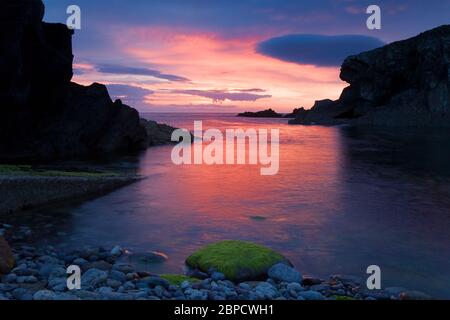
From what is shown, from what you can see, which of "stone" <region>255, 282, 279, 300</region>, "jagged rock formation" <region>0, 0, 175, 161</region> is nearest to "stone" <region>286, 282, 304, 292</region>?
"stone" <region>255, 282, 279, 300</region>

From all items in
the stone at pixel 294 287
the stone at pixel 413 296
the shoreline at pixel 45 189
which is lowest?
the stone at pixel 413 296

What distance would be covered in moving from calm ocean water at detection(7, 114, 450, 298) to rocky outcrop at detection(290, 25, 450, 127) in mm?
97490

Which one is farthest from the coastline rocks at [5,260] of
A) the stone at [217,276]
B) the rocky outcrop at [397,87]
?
the rocky outcrop at [397,87]

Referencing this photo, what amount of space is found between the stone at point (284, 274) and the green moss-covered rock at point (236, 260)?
374 millimetres

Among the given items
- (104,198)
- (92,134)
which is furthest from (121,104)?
(104,198)

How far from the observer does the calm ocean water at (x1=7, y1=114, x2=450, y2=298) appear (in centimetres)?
1588

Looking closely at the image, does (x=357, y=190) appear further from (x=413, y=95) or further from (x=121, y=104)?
(x=413, y=95)

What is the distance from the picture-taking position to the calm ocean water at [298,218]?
→ 1588 centimetres

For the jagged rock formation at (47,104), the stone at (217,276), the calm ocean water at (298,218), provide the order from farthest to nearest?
the jagged rock formation at (47,104) < the calm ocean water at (298,218) < the stone at (217,276)

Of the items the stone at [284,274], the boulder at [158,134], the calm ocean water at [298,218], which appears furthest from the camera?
the boulder at [158,134]

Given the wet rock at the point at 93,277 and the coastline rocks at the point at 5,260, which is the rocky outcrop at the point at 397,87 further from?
the coastline rocks at the point at 5,260

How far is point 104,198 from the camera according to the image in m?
26.4

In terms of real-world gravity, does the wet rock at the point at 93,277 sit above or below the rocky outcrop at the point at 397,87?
below
